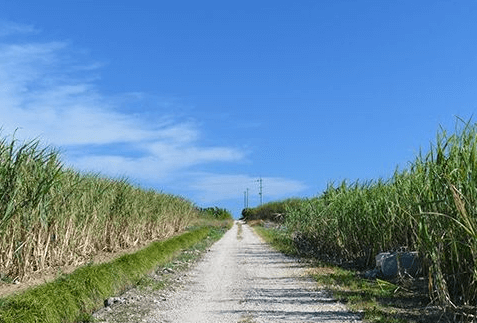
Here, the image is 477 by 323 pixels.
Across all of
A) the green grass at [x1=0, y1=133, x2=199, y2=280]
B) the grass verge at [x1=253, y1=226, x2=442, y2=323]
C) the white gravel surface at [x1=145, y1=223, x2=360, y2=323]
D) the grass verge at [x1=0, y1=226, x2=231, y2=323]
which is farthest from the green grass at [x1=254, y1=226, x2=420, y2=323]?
the green grass at [x1=0, y1=133, x2=199, y2=280]

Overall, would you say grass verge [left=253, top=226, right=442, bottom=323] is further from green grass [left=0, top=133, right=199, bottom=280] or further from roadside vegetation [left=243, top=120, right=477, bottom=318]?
green grass [left=0, top=133, right=199, bottom=280]

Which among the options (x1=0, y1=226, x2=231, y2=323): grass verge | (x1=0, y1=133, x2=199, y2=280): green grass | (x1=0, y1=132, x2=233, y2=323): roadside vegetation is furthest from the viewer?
(x1=0, y1=133, x2=199, y2=280): green grass

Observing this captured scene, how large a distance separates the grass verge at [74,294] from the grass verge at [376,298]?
16.3 feet

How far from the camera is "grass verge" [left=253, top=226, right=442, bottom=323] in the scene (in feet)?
31.2

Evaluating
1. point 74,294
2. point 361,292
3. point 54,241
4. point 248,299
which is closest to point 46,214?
point 54,241

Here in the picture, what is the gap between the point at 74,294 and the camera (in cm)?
1016

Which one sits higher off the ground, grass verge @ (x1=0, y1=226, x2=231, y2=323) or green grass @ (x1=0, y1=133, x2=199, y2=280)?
green grass @ (x1=0, y1=133, x2=199, y2=280)

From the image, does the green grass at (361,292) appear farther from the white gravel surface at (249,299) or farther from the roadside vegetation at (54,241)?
the roadside vegetation at (54,241)

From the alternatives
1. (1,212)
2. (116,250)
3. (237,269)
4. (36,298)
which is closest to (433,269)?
(36,298)

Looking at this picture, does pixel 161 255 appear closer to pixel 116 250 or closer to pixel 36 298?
pixel 116 250

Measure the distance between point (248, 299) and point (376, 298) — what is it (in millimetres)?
2707

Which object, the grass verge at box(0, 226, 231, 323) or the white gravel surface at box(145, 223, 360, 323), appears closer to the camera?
the grass verge at box(0, 226, 231, 323)

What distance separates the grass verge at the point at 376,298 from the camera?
31.2 feet

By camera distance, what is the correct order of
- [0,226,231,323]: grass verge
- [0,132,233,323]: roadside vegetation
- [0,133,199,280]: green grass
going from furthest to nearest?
[0,133,199,280]: green grass < [0,132,233,323]: roadside vegetation < [0,226,231,323]: grass verge
